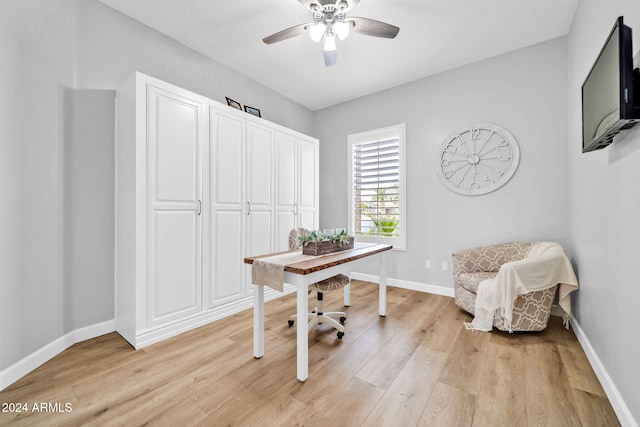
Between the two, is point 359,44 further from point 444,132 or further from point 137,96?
point 137,96

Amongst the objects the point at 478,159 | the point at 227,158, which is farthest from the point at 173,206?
the point at 478,159

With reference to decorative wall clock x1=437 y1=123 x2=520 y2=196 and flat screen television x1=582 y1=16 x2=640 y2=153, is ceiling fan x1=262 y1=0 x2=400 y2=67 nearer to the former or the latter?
flat screen television x1=582 y1=16 x2=640 y2=153

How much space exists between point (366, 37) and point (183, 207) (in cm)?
258

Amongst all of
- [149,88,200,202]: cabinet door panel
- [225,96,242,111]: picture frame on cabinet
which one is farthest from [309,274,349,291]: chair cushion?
[225,96,242,111]: picture frame on cabinet

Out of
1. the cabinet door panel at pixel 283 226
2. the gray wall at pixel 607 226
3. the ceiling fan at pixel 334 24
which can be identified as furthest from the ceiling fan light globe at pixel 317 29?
the cabinet door panel at pixel 283 226

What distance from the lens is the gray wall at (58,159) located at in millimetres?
1804

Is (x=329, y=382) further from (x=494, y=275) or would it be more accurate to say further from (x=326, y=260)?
(x=494, y=275)

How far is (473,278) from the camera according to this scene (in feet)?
9.14

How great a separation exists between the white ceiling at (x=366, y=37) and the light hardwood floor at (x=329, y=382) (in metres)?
2.99

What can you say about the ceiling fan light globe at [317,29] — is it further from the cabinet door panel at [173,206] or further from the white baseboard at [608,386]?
the white baseboard at [608,386]

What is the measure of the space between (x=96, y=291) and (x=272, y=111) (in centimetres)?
315

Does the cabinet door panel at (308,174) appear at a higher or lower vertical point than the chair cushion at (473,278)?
higher

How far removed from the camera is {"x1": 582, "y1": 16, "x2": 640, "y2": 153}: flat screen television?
4.23ft

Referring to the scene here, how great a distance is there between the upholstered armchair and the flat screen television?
138 centimetres
